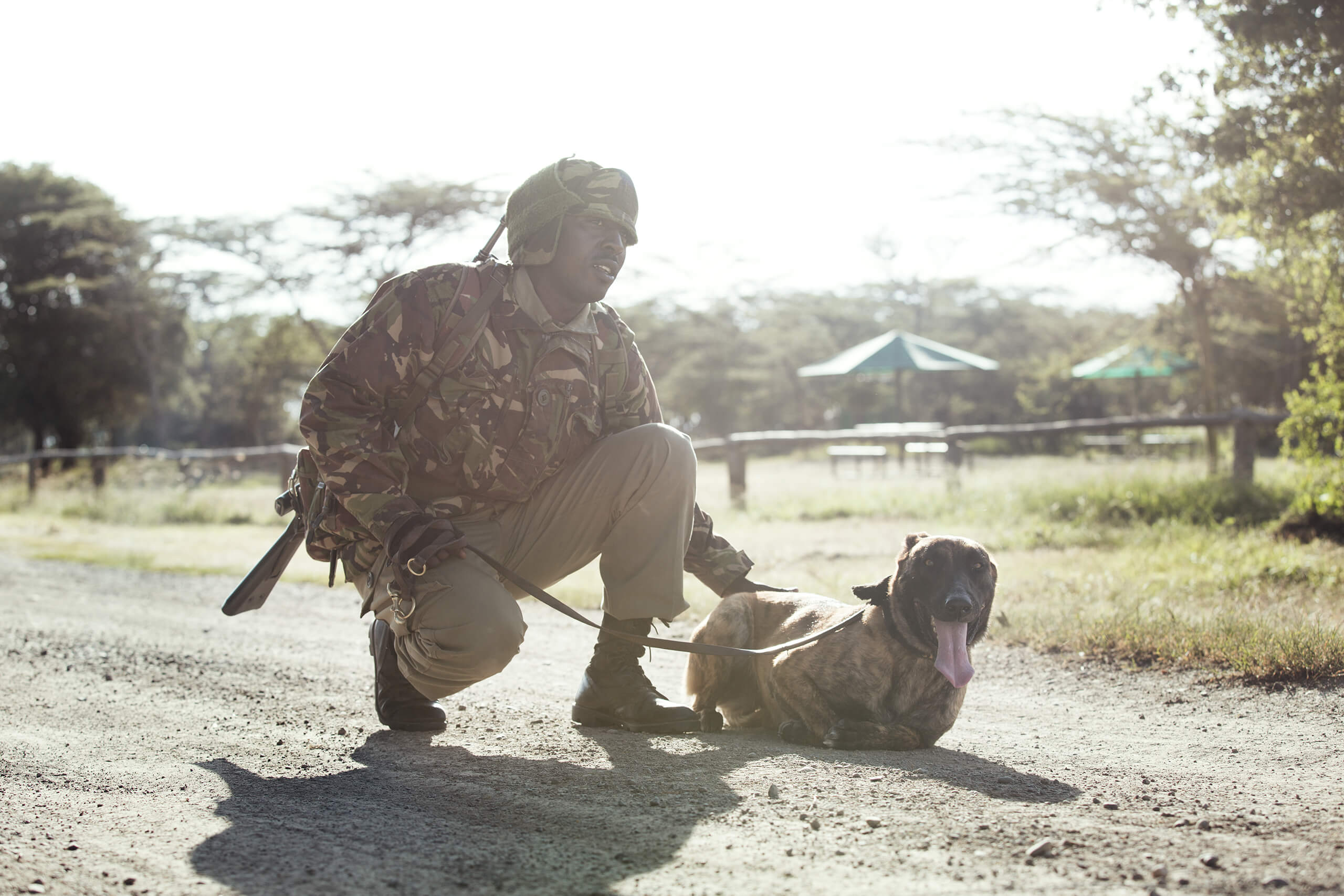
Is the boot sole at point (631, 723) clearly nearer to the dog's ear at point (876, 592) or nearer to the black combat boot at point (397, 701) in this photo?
the black combat boot at point (397, 701)

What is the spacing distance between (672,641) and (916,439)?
432 inches

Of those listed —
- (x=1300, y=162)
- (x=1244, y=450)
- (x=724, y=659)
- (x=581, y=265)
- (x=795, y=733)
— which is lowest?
(x=795, y=733)

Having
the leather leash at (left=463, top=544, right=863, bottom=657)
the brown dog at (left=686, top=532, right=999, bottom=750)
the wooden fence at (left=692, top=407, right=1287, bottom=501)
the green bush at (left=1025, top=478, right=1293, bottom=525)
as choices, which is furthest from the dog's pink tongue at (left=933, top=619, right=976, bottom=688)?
the wooden fence at (left=692, top=407, right=1287, bottom=501)

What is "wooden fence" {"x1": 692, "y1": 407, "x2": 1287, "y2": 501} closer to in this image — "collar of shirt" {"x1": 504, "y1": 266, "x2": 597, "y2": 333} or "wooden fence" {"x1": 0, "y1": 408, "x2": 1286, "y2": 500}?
"wooden fence" {"x1": 0, "y1": 408, "x2": 1286, "y2": 500}

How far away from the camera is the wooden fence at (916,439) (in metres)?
10.7

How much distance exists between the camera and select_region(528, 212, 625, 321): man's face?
11.3 feet

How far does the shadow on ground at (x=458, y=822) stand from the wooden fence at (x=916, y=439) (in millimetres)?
9124

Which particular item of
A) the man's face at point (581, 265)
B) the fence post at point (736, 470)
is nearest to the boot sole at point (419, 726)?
the man's face at point (581, 265)

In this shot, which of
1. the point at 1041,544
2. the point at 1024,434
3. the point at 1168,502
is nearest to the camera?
the point at 1041,544

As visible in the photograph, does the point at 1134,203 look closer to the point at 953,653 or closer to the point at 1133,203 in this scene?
the point at 1133,203

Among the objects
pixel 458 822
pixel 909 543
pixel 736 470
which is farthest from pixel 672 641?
pixel 736 470

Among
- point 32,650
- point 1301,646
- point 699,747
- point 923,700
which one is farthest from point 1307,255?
point 32,650

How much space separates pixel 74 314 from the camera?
3366 cm

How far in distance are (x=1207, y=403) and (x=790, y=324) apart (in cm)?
2484
